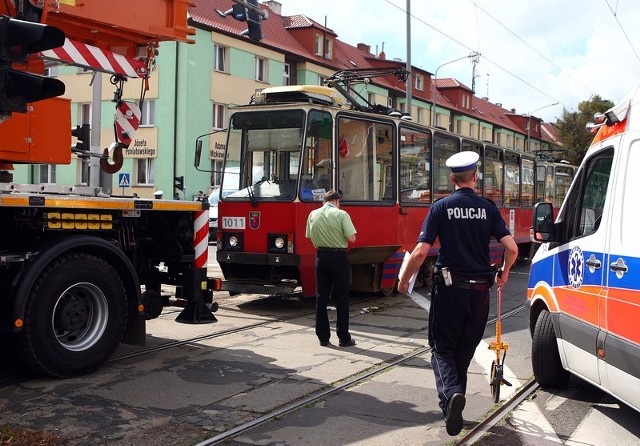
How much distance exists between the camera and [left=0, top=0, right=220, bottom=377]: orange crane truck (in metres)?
5.99

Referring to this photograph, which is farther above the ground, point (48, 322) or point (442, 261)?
point (442, 261)

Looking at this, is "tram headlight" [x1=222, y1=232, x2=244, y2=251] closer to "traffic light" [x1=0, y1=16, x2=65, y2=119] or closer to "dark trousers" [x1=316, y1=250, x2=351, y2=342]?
"dark trousers" [x1=316, y1=250, x2=351, y2=342]

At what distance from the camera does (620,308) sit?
489 cm

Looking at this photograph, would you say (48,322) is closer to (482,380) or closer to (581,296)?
(482,380)

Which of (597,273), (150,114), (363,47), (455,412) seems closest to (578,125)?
(363,47)

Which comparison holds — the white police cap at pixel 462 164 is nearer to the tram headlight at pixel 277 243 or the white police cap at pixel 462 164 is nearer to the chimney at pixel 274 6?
the tram headlight at pixel 277 243

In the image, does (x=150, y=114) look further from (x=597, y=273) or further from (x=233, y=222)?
(x=597, y=273)

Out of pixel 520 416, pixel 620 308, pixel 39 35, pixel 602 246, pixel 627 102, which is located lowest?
pixel 520 416

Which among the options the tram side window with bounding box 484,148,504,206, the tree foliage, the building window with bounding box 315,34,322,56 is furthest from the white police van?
the tree foliage

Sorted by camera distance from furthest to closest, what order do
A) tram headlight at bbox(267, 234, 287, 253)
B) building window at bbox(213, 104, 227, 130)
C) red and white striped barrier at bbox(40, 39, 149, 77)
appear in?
1. building window at bbox(213, 104, 227, 130)
2. tram headlight at bbox(267, 234, 287, 253)
3. red and white striped barrier at bbox(40, 39, 149, 77)

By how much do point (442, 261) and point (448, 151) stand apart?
9677 millimetres

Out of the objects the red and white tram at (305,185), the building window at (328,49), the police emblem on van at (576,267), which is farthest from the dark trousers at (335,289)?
the building window at (328,49)

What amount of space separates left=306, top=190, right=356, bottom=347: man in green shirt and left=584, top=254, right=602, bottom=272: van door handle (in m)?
3.25

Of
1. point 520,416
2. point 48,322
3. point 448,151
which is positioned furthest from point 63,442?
point 448,151
